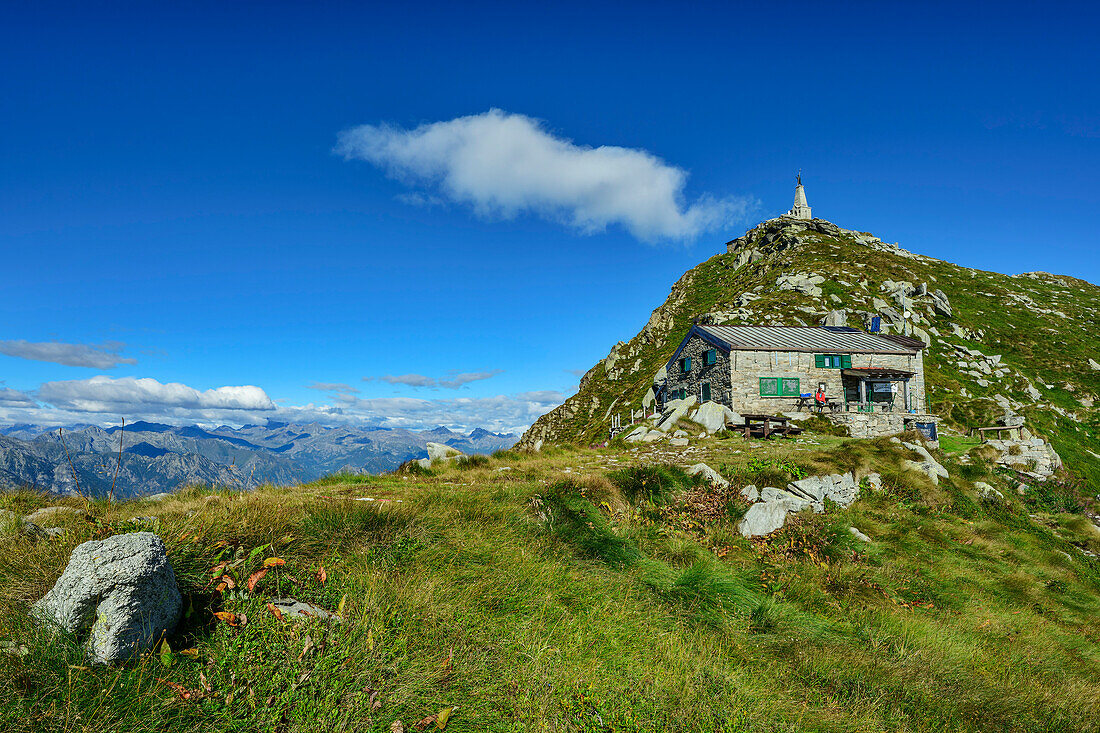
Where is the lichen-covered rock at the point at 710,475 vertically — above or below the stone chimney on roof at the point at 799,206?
below

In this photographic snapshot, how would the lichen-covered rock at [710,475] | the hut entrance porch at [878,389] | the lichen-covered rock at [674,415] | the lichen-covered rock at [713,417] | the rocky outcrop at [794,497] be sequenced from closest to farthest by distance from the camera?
the rocky outcrop at [794,497]
the lichen-covered rock at [710,475]
the lichen-covered rock at [713,417]
the lichen-covered rock at [674,415]
the hut entrance porch at [878,389]

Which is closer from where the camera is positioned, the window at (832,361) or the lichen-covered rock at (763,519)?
the lichen-covered rock at (763,519)

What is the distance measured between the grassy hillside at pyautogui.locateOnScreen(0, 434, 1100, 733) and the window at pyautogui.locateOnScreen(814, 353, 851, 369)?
1093 inches

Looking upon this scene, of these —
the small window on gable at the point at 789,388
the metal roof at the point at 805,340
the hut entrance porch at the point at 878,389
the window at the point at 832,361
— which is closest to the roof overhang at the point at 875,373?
the hut entrance porch at the point at 878,389

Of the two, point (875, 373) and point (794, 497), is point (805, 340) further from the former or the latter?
point (794, 497)

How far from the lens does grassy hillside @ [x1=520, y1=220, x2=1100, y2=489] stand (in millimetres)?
45875

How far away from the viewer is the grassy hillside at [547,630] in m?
3.80

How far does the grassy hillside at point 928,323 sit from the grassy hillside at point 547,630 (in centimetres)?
3318

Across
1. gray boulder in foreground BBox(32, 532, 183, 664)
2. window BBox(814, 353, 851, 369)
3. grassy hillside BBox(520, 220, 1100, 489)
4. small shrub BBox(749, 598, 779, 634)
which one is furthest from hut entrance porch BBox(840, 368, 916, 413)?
gray boulder in foreground BBox(32, 532, 183, 664)

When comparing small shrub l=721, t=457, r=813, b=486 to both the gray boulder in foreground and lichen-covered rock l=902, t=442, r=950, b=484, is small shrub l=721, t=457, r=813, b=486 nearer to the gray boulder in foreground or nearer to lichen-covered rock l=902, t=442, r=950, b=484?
lichen-covered rock l=902, t=442, r=950, b=484

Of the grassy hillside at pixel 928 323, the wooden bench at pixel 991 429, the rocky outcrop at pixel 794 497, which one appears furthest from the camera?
the grassy hillside at pixel 928 323

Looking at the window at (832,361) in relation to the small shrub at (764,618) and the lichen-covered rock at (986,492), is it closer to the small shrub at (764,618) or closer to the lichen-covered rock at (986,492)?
the lichen-covered rock at (986,492)

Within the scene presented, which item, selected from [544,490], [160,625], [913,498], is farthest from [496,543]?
[913,498]

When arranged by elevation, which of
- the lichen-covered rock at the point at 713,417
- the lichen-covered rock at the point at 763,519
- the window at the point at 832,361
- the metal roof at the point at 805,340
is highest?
the metal roof at the point at 805,340
